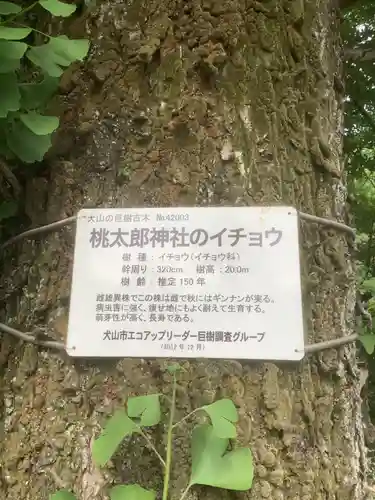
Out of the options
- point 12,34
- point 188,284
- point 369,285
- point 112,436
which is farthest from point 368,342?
point 12,34

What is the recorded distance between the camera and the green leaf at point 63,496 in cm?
77

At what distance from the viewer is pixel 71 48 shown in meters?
0.92

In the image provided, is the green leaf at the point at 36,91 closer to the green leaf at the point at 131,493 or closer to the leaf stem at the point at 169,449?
the leaf stem at the point at 169,449

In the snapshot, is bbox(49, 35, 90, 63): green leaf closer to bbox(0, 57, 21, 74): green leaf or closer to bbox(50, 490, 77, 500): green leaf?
bbox(0, 57, 21, 74): green leaf

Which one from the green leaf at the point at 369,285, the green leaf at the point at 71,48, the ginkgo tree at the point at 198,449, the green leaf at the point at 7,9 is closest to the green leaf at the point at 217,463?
the ginkgo tree at the point at 198,449

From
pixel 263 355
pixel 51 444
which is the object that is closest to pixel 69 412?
pixel 51 444

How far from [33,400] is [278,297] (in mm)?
428

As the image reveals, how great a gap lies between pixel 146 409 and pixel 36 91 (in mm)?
565

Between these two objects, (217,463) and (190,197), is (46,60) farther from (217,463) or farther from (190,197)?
(217,463)

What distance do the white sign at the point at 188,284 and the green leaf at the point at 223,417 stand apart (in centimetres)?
11

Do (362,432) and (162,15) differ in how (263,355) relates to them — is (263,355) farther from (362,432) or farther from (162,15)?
(162,15)

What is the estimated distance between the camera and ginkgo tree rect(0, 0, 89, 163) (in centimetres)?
88

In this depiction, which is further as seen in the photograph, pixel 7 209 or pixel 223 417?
pixel 7 209

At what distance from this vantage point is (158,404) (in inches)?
30.8
